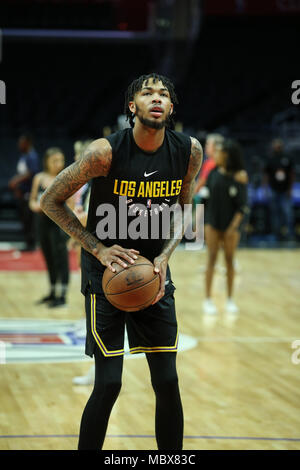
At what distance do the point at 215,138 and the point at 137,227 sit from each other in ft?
17.6

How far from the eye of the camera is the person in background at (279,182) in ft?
47.1

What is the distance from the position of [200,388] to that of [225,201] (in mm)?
2922

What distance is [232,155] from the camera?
7.75 m

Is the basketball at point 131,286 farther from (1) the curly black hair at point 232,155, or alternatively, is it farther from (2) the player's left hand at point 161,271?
(1) the curly black hair at point 232,155

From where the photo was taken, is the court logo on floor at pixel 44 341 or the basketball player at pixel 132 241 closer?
the basketball player at pixel 132 241

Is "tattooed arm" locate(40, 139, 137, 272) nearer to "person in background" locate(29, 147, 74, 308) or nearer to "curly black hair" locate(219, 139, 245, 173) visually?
"curly black hair" locate(219, 139, 245, 173)

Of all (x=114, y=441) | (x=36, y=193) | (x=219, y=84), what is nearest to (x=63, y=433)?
(x=114, y=441)

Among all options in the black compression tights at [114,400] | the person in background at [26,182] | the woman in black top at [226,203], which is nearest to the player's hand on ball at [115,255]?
the black compression tights at [114,400]

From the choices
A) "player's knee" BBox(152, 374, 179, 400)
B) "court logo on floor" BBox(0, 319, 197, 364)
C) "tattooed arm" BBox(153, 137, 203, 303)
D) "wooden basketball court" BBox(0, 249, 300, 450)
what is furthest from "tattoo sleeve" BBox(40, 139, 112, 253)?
"court logo on floor" BBox(0, 319, 197, 364)

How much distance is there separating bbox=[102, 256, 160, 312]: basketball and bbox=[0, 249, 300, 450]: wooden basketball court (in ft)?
Result: 3.91

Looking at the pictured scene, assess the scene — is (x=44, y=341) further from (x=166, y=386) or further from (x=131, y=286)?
(x=131, y=286)

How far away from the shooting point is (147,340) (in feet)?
10.5

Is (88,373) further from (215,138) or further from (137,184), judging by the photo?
(215,138)

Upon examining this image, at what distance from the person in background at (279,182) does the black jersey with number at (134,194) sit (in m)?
11.3
